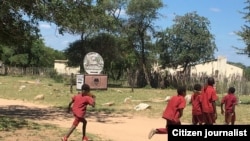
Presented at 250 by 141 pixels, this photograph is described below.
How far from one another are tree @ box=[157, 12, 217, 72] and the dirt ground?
32.6m

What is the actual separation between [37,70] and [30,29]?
5408cm

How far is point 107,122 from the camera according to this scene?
59.0 ft

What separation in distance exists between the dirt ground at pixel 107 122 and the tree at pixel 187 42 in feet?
107

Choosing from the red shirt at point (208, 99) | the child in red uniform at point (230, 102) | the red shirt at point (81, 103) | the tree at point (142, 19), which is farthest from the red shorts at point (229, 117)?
the tree at point (142, 19)

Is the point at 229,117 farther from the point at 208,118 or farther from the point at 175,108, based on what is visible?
the point at 175,108

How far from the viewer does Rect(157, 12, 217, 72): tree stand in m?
53.2

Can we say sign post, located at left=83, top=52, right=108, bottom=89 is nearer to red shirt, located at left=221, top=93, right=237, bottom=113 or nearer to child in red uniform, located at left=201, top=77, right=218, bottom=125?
red shirt, located at left=221, top=93, right=237, bottom=113

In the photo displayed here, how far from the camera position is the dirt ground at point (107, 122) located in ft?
46.9

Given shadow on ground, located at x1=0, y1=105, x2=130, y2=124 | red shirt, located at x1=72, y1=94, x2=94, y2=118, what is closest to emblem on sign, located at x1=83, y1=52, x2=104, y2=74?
shadow on ground, located at x1=0, y1=105, x2=130, y2=124

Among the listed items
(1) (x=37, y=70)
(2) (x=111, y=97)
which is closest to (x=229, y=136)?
(2) (x=111, y=97)

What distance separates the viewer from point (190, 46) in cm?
5366
